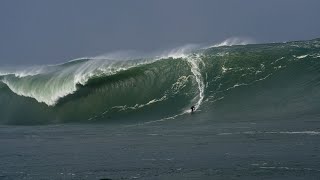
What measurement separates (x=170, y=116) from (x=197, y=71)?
5.55m

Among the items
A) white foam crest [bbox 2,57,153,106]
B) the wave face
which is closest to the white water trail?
the wave face

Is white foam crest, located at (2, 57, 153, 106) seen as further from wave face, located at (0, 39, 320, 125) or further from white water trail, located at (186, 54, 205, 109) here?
white water trail, located at (186, 54, 205, 109)

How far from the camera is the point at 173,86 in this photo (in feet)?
97.5

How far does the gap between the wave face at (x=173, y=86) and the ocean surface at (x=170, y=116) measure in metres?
0.06

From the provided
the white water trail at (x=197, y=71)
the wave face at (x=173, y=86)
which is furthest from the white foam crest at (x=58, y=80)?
the white water trail at (x=197, y=71)

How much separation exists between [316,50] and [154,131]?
46.0ft

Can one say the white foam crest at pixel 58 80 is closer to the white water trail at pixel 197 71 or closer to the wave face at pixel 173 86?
the wave face at pixel 173 86

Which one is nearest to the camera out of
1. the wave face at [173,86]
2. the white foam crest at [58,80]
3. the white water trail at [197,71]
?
the wave face at [173,86]

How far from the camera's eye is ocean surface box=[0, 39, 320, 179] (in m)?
13.1

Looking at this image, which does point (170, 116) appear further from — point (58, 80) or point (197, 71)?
point (58, 80)

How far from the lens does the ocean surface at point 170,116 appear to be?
1306 cm

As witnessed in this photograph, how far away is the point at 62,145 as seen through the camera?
1788cm

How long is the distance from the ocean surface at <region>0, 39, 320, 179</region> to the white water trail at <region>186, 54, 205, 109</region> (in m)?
0.06

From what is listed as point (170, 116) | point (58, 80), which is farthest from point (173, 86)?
point (58, 80)
